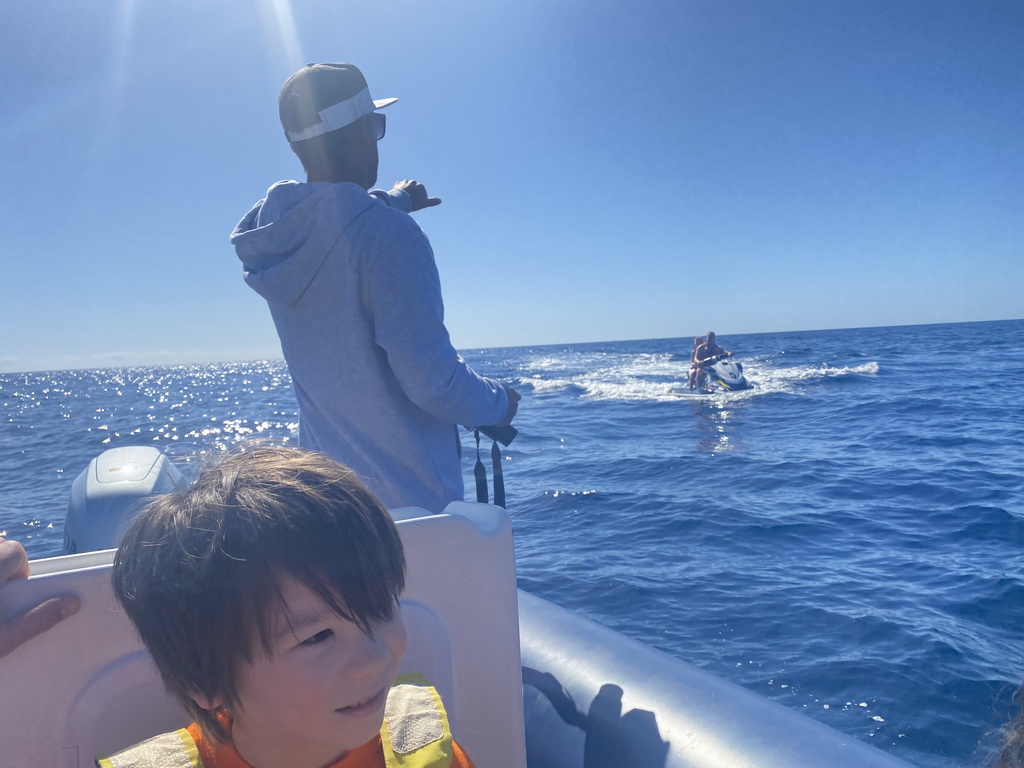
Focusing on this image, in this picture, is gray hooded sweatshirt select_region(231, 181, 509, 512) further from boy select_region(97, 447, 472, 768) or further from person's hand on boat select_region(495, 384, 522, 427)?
boy select_region(97, 447, 472, 768)

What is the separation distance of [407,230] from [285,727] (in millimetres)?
1040

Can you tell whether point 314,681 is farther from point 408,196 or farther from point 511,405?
point 408,196

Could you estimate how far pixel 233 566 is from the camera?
34.0 inches

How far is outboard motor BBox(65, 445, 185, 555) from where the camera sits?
7.52ft

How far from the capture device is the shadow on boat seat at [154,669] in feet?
3.27

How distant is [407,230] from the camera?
1.62m

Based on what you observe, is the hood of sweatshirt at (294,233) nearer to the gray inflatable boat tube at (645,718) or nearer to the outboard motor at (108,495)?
the outboard motor at (108,495)

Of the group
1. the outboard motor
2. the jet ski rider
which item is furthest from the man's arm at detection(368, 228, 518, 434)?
the jet ski rider

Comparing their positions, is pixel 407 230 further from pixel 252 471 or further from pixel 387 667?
pixel 387 667

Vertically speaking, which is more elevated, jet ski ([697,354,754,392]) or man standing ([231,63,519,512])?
man standing ([231,63,519,512])

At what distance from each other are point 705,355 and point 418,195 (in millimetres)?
17383

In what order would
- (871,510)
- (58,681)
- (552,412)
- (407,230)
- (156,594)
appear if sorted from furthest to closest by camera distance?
(552,412)
(871,510)
(407,230)
(58,681)
(156,594)

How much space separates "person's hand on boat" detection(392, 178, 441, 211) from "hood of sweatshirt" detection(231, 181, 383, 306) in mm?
263


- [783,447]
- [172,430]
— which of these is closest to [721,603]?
[783,447]
